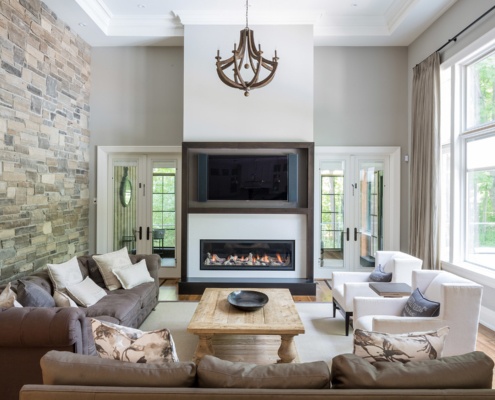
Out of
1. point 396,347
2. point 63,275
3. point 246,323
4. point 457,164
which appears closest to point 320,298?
point 246,323

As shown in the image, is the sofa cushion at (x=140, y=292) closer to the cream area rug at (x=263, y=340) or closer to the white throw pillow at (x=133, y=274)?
the white throw pillow at (x=133, y=274)

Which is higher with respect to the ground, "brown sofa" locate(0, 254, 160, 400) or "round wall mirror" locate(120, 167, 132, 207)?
"round wall mirror" locate(120, 167, 132, 207)

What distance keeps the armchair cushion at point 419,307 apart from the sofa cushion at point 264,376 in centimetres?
178

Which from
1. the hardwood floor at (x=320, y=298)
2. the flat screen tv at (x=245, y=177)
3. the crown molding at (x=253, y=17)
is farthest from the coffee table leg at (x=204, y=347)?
the crown molding at (x=253, y=17)

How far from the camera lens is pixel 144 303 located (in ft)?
12.4

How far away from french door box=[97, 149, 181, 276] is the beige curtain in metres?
3.99

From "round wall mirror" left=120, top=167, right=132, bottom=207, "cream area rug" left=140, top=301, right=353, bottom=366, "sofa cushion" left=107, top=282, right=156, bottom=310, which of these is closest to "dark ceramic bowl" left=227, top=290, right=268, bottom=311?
"cream area rug" left=140, top=301, right=353, bottom=366

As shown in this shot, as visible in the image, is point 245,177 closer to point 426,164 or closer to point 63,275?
point 426,164

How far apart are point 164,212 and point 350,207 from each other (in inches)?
134

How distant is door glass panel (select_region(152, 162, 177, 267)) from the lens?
19.7ft

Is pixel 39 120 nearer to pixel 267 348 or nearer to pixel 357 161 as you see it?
pixel 267 348

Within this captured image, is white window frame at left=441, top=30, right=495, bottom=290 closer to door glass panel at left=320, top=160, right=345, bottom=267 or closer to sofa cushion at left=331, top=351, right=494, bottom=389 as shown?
door glass panel at left=320, top=160, right=345, bottom=267

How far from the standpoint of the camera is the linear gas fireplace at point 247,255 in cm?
533

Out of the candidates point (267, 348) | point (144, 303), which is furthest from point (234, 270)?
point (267, 348)
